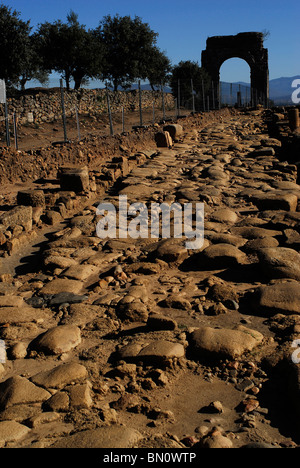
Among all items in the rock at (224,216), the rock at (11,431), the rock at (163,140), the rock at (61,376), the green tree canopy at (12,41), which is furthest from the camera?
the green tree canopy at (12,41)

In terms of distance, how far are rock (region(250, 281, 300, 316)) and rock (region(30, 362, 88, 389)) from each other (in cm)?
158

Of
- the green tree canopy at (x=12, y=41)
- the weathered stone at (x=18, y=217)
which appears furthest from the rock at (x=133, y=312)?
the green tree canopy at (x=12, y=41)

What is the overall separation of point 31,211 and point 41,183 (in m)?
2.54

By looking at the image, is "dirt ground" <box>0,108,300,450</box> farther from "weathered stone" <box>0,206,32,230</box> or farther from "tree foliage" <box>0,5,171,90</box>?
"tree foliage" <box>0,5,171,90</box>

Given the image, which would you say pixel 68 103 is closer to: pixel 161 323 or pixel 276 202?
pixel 276 202

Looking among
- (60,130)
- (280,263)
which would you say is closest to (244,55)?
(60,130)

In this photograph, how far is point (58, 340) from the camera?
143 inches

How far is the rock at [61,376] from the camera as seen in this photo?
3107 millimetres

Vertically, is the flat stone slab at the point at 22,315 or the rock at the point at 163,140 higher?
the rock at the point at 163,140

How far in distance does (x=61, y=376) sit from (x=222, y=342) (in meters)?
1.09

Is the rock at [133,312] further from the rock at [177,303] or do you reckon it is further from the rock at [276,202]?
the rock at [276,202]

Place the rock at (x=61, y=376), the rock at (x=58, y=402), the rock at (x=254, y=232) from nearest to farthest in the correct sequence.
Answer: the rock at (x=58, y=402)
the rock at (x=61, y=376)
the rock at (x=254, y=232)

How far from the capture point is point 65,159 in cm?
1057

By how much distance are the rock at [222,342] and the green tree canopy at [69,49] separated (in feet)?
87.3
